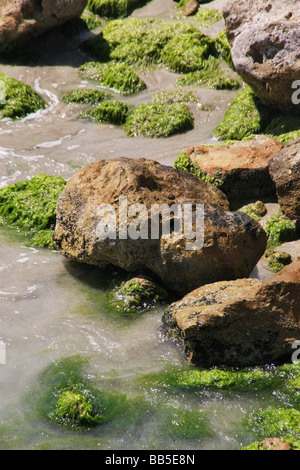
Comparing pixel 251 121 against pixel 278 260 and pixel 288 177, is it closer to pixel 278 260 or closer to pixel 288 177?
pixel 288 177

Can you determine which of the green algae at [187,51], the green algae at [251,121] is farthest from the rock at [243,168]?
the green algae at [187,51]

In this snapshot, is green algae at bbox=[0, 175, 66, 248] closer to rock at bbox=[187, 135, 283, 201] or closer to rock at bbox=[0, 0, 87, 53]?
rock at bbox=[187, 135, 283, 201]

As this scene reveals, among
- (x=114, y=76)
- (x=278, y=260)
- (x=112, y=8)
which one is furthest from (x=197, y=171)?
(x=112, y=8)

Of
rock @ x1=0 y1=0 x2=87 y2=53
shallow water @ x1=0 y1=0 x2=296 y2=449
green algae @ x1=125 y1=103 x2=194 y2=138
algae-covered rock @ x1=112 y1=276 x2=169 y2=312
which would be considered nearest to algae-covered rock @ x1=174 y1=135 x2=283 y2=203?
shallow water @ x1=0 y1=0 x2=296 y2=449

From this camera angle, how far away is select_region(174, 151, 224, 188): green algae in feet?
24.3

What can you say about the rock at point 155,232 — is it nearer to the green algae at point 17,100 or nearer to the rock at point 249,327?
the rock at point 249,327

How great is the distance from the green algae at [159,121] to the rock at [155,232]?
3.59 m

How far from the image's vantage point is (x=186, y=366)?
495cm

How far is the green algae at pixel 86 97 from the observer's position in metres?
10.8

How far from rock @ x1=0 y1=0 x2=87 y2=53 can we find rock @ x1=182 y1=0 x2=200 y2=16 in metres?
2.70

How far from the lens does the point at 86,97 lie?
427 inches

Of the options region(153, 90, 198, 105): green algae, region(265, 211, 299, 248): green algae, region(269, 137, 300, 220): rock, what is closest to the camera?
region(269, 137, 300, 220): rock

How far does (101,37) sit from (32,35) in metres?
1.61
